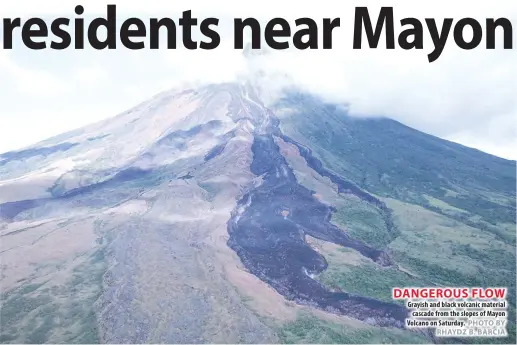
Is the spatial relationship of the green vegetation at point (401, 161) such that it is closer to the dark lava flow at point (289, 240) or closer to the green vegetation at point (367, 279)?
the dark lava flow at point (289, 240)

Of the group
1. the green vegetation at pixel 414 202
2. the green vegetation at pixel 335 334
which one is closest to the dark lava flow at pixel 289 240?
the green vegetation at pixel 335 334

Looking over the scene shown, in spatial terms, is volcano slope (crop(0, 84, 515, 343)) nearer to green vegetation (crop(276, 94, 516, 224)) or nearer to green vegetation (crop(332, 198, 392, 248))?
green vegetation (crop(332, 198, 392, 248))

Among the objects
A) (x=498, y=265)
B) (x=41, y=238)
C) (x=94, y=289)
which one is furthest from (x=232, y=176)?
(x=498, y=265)

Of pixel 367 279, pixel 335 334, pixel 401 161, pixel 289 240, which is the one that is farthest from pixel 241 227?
pixel 401 161

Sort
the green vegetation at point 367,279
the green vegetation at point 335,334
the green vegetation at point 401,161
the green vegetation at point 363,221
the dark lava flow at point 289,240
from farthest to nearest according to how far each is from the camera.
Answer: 1. the green vegetation at point 401,161
2. the green vegetation at point 363,221
3. the green vegetation at point 367,279
4. the dark lava flow at point 289,240
5. the green vegetation at point 335,334

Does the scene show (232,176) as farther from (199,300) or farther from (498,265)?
(498,265)

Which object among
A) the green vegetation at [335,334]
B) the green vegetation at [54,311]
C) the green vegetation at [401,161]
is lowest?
the green vegetation at [335,334]

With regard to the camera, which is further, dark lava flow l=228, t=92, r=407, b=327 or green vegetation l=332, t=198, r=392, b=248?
green vegetation l=332, t=198, r=392, b=248

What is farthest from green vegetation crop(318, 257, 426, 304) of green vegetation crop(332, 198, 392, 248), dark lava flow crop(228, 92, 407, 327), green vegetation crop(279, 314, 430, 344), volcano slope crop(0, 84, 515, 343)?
green vegetation crop(332, 198, 392, 248)
